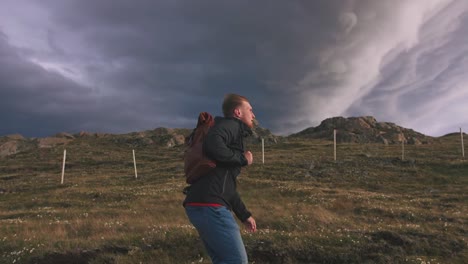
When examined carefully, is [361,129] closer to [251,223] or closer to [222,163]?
[251,223]

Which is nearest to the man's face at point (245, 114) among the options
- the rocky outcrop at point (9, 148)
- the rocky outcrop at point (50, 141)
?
the rocky outcrop at point (9, 148)

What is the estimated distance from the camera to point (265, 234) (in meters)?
12.2

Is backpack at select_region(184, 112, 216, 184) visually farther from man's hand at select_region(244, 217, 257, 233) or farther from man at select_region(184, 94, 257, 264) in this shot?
man's hand at select_region(244, 217, 257, 233)

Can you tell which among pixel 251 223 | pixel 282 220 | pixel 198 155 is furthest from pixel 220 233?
pixel 282 220

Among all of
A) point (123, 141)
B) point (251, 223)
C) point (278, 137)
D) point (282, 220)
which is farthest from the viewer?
point (278, 137)

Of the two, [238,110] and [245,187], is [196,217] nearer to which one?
[238,110]

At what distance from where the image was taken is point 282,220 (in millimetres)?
17453

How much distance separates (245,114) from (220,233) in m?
1.69

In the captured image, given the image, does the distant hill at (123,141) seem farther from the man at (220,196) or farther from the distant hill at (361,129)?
the man at (220,196)

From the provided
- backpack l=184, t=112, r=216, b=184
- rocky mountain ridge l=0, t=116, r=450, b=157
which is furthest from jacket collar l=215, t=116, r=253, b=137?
rocky mountain ridge l=0, t=116, r=450, b=157

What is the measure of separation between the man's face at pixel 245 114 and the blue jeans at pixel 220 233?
1288 mm

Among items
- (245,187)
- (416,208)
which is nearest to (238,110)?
(416,208)

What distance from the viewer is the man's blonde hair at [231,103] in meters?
5.36

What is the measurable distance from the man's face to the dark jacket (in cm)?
14
